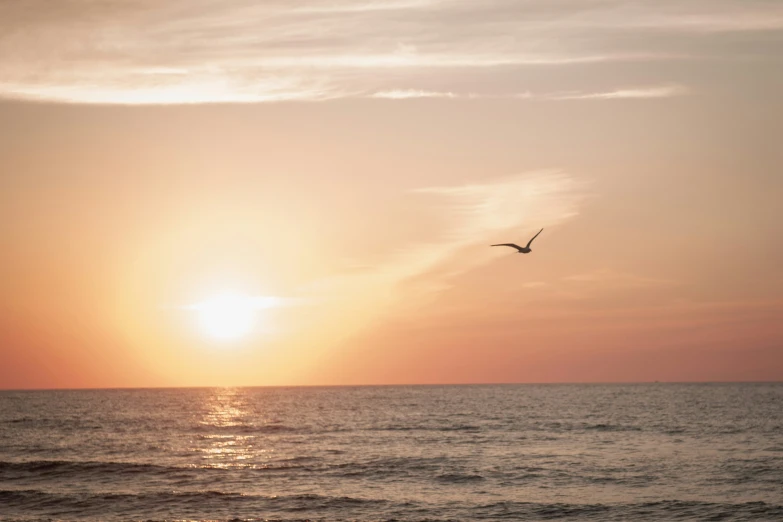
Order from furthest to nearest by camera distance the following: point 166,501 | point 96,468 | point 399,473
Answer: point 96,468, point 399,473, point 166,501

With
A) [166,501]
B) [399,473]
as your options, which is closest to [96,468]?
[166,501]

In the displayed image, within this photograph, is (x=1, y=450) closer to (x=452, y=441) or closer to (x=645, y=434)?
(x=452, y=441)

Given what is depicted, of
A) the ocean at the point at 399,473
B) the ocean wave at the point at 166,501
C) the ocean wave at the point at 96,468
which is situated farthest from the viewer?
the ocean wave at the point at 96,468

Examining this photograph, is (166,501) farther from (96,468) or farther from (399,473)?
(399,473)

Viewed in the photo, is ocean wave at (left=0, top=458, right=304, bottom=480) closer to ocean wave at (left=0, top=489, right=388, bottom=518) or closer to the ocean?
the ocean

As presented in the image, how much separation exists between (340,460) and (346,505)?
15987 mm

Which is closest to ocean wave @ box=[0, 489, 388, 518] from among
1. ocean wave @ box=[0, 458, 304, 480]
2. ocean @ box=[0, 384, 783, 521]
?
ocean @ box=[0, 384, 783, 521]

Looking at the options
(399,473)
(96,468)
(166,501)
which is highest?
(96,468)

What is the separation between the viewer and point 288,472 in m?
49.2

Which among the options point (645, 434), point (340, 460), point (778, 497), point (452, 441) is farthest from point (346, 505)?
point (645, 434)

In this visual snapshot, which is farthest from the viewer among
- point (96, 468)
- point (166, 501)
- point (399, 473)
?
point (96, 468)

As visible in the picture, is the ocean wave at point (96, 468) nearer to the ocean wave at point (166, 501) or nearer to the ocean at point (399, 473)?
the ocean at point (399, 473)

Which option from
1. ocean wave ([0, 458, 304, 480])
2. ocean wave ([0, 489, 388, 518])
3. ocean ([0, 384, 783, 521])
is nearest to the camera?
ocean ([0, 384, 783, 521])

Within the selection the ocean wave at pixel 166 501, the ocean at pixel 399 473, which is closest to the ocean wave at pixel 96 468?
the ocean at pixel 399 473
